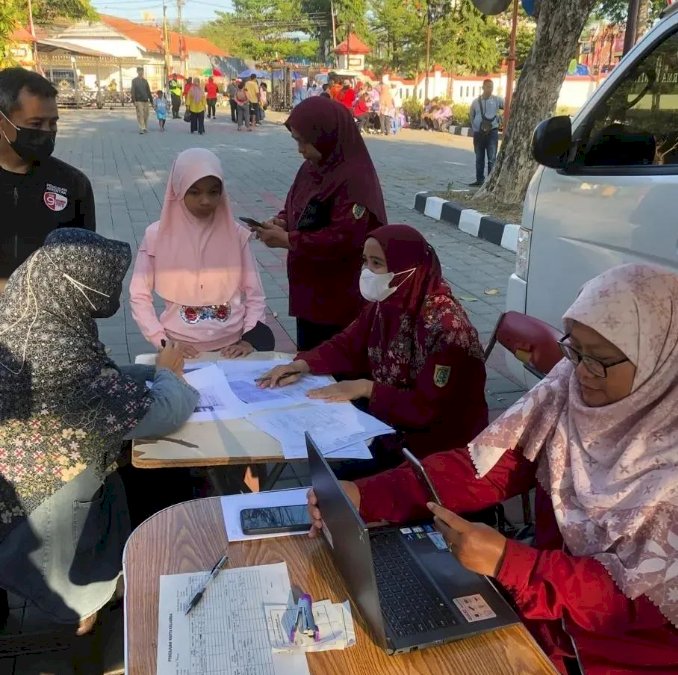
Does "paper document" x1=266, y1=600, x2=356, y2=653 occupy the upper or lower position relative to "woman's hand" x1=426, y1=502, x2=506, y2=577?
lower

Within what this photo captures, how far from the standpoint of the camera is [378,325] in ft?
8.15

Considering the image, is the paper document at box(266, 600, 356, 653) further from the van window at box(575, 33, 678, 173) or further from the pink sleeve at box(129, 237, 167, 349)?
the van window at box(575, 33, 678, 173)

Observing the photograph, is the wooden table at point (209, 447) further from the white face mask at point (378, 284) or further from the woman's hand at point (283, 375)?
the white face mask at point (378, 284)

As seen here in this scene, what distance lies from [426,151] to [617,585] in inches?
641

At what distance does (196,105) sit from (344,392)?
725 inches

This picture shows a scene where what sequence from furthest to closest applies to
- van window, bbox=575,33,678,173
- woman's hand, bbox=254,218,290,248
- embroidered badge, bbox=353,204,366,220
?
woman's hand, bbox=254,218,290,248, embroidered badge, bbox=353,204,366,220, van window, bbox=575,33,678,173

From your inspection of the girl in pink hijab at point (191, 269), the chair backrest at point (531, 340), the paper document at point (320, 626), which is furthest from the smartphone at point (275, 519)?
the girl in pink hijab at point (191, 269)

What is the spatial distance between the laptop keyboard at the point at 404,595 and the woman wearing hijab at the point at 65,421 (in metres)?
0.75

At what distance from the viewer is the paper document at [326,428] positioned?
6.32 feet

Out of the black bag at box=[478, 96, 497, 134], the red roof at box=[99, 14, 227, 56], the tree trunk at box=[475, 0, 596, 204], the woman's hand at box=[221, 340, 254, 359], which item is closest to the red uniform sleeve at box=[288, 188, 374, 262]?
the woman's hand at box=[221, 340, 254, 359]

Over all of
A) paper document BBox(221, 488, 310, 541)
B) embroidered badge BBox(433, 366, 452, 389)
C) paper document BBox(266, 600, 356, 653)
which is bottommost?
paper document BBox(221, 488, 310, 541)

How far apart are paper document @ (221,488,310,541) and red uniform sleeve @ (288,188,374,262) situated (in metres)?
1.59

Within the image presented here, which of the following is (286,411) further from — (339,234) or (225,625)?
(339,234)

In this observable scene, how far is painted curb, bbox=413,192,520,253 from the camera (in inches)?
296
